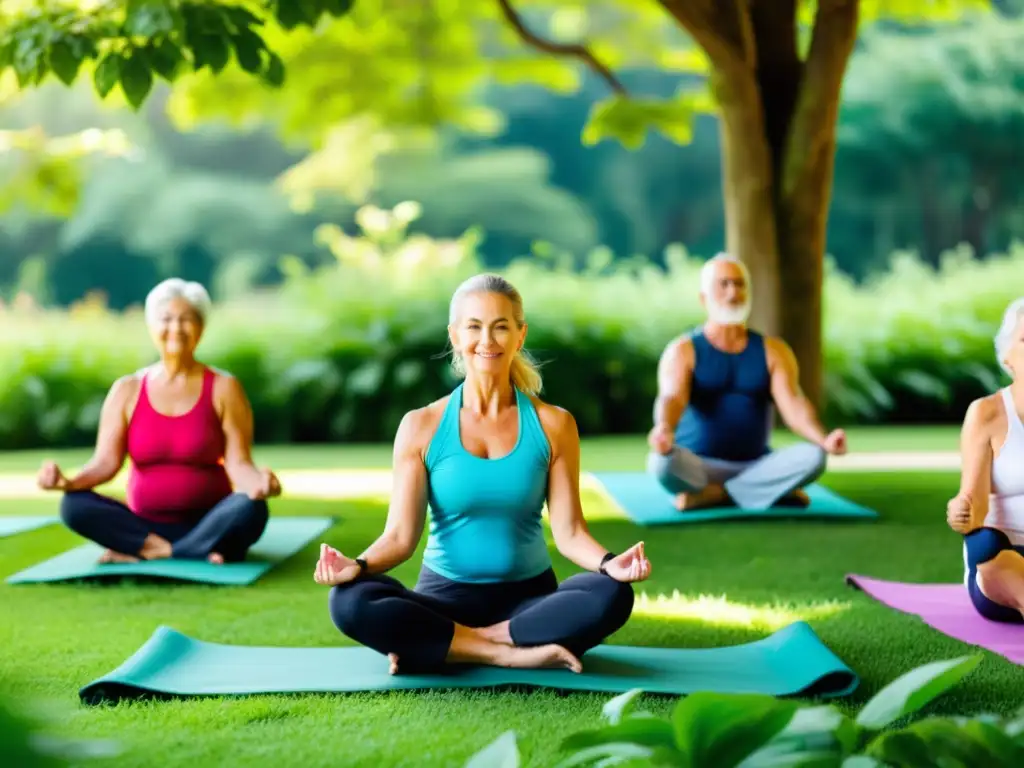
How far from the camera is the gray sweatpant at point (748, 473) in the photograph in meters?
6.10

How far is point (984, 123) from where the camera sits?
64.7ft

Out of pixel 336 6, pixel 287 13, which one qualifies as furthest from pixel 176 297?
pixel 336 6

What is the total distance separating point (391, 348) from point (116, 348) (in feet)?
7.67

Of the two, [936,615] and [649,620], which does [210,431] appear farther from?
[936,615]

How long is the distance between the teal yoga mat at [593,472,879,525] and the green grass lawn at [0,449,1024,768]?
11 cm

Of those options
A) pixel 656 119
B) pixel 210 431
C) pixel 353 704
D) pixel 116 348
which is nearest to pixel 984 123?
pixel 656 119

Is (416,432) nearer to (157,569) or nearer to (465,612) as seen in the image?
(465,612)

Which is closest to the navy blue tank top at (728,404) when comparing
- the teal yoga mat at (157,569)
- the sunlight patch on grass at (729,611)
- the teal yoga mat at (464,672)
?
the sunlight patch on grass at (729,611)

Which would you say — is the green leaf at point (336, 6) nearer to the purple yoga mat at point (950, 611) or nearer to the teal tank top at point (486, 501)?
the teal tank top at point (486, 501)

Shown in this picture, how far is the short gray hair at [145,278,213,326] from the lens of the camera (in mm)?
4941

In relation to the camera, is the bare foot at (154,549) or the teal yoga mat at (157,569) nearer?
the teal yoga mat at (157,569)

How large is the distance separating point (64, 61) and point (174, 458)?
151 centimetres

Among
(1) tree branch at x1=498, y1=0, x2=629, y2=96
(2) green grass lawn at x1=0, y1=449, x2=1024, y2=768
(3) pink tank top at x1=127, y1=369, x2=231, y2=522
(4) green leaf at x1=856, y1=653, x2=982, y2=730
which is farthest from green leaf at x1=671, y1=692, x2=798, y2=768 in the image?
(1) tree branch at x1=498, y1=0, x2=629, y2=96

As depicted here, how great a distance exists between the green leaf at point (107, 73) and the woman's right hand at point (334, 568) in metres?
2.23
